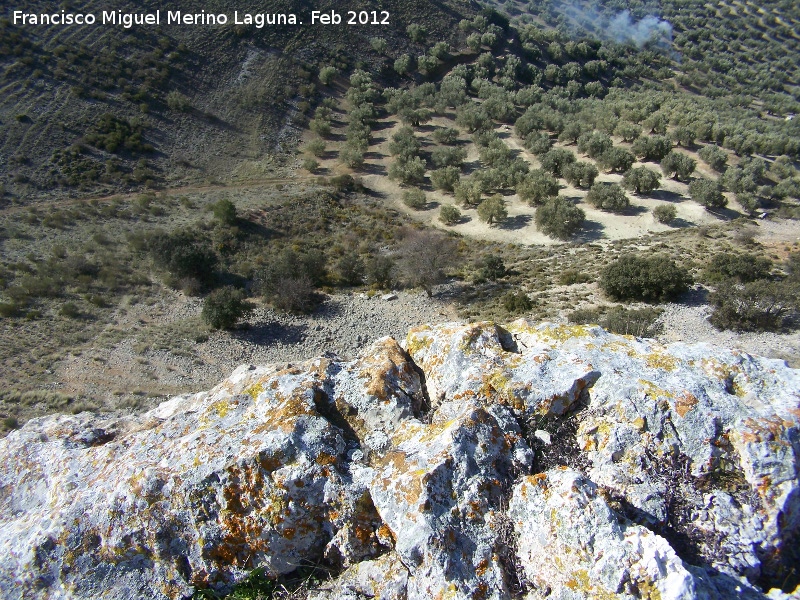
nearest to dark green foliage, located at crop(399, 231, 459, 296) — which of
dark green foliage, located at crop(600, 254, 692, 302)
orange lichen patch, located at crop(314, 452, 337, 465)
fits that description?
dark green foliage, located at crop(600, 254, 692, 302)

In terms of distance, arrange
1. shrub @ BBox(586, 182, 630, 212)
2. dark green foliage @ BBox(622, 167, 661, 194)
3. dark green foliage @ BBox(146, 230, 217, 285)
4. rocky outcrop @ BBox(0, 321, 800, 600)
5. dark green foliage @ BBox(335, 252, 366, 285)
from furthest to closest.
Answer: dark green foliage @ BBox(622, 167, 661, 194) → shrub @ BBox(586, 182, 630, 212) → dark green foliage @ BBox(335, 252, 366, 285) → dark green foliage @ BBox(146, 230, 217, 285) → rocky outcrop @ BBox(0, 321, 800, 600)

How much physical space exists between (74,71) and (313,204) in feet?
77.7

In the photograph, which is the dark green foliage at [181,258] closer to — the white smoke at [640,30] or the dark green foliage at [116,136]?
the dark green foliage at [116,136]

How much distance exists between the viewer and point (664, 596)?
3.96 meters

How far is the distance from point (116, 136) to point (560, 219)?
32099 mm

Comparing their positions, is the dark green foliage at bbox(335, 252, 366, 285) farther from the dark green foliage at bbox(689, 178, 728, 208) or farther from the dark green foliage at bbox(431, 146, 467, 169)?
the dark green foliage at bbox(689, 178, 728, 208)

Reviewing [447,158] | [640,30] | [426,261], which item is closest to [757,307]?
[426,261]

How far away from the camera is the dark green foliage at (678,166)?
35.0 metres

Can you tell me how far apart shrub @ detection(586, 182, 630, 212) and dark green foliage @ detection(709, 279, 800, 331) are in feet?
54.4

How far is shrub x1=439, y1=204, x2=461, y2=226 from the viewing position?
112 feet

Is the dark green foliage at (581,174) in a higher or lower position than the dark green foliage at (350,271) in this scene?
higher

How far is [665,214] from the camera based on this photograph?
3055 cm

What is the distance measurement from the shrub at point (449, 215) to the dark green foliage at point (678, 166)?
15.6 m

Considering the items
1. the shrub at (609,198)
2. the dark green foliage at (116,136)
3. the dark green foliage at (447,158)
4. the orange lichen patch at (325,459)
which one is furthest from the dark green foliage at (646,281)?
the dark green foliage at (116,136)
